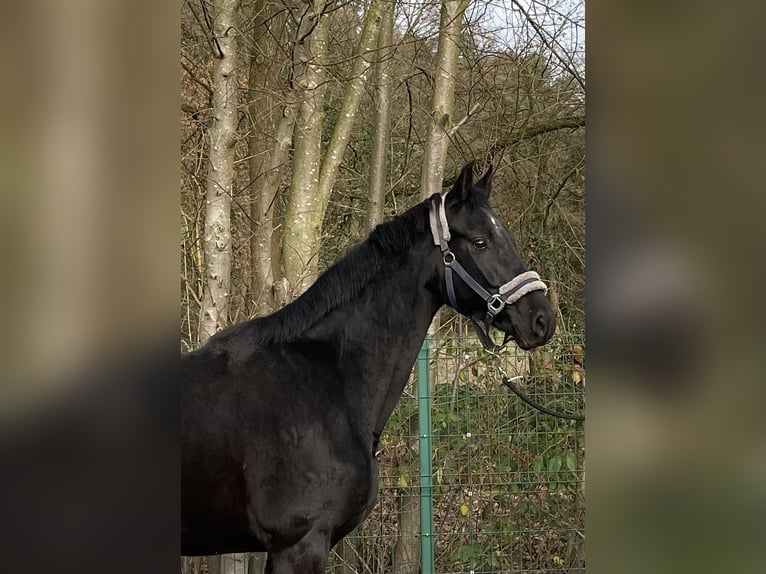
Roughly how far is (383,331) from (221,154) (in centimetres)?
188

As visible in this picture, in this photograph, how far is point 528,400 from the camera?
5.69 metres

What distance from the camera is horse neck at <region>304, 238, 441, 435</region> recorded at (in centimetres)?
340

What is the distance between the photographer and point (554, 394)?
232 inches

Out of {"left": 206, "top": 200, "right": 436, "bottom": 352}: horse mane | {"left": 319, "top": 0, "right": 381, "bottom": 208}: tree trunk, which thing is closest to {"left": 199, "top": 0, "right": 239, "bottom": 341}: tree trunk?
{"left": 319, "top": 0, "right": 381, "bottom": 208}: tree trunk

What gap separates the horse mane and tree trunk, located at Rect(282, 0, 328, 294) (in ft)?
6.20

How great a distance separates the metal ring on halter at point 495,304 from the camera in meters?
3.55

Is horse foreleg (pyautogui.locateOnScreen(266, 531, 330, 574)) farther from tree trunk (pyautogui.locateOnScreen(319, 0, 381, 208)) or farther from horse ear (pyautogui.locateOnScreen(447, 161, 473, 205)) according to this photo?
tree trunk (pyautogui.locateOnScreen(319, 0, 381, 208))

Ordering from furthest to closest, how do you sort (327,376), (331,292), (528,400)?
(528,400) → (331,292) → (327,376)

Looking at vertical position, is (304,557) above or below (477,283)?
below

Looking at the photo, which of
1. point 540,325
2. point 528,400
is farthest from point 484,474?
point 540,325

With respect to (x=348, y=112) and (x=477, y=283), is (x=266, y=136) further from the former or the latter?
(x=477, y=283)

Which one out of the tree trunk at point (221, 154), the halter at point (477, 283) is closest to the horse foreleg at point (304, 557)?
the halter at point (477, 283)
